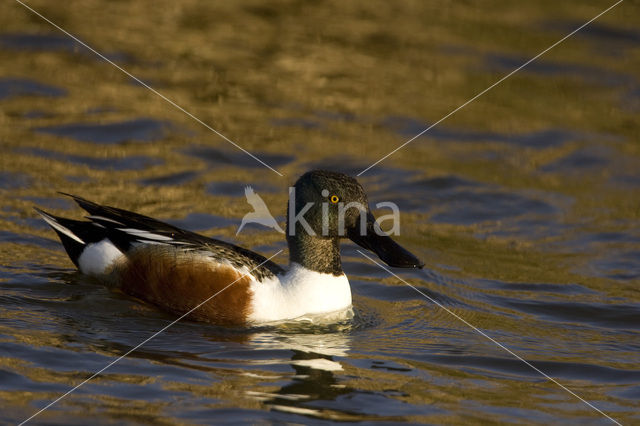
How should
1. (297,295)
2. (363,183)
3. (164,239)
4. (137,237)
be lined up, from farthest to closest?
(363,183), (137,237), (164,239), (297,295)

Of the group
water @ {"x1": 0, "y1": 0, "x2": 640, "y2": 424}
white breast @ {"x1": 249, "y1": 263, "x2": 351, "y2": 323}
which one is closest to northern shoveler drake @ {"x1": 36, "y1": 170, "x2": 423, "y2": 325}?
white breast @ {"x1": 249, "y1": 263, "x2": 351, "y2": 323}

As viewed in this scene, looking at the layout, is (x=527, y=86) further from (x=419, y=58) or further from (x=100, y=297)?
(x=100, y=297)

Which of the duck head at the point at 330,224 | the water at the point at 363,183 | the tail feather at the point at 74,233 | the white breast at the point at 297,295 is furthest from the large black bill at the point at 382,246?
the tail feather at the point at 74,233

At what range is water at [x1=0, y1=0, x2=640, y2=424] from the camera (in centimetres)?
615

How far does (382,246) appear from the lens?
7203 millimetres

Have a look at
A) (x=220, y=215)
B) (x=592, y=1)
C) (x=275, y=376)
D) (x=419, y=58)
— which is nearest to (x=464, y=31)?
(x=419, y=58)

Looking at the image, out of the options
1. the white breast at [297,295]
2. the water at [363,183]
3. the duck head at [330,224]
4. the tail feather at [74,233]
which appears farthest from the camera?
the tail feather at [74,233]

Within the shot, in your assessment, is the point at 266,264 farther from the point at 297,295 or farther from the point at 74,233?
the point at 74,233

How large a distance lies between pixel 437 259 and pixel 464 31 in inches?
218

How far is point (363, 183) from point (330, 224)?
336 centimetres

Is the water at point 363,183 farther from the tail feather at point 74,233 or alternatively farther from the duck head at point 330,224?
the duck head at point 330,224

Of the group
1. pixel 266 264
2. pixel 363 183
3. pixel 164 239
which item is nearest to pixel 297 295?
pixel 266 264

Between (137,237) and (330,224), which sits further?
(137,237)

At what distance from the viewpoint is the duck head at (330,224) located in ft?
23.5
